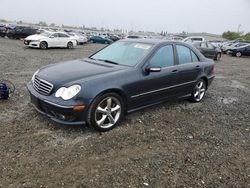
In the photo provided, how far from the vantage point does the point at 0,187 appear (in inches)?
112

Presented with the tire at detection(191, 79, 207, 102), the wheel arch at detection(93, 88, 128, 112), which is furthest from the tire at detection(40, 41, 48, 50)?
the wheel arch at detection(93, 88, 128, 112)

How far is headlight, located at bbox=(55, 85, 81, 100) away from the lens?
12.9ft

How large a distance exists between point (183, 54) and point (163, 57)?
2.56ft

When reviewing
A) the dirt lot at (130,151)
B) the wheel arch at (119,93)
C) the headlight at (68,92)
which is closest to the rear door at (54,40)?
the dirt lot at (130,151)

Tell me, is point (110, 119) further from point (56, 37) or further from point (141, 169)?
point (56, 37)

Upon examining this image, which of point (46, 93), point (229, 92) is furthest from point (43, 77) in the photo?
point (229, 92)

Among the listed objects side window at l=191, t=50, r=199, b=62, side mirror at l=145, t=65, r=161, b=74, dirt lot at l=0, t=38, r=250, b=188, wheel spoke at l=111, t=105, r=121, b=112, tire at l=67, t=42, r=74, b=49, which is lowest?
tire at l=67, t=42, r=74, b=49

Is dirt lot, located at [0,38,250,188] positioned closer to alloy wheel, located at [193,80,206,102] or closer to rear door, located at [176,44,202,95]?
rear door, located at [176,44,202,95]

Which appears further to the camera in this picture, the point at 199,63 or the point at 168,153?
the point at 199,63

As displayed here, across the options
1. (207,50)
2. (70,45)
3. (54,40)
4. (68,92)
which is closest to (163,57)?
(68,92)

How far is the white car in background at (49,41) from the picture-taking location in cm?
1869

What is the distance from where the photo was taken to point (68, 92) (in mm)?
3973

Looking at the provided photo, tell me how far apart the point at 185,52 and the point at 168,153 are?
110 inches

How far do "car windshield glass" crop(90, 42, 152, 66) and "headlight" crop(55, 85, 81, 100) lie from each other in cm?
122
